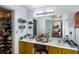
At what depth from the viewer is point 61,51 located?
1909 mm

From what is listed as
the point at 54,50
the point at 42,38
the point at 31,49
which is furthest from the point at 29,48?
the point at 54,50

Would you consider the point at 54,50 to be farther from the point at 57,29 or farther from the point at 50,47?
the point at 57,29

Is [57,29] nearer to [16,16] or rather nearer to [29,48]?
[29,48]

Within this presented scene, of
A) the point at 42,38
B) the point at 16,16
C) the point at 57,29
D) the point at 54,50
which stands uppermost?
the point at 16,16

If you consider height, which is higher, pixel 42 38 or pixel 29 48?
pixel 42 38

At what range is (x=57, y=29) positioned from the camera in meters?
1.90

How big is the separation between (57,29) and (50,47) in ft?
0.77

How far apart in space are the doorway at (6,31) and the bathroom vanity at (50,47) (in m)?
0.15

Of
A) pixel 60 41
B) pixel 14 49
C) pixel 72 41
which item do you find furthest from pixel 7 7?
pixel 72 41

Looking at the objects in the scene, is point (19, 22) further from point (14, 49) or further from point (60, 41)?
point (60, 41)

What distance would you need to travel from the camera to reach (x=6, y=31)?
1937 millimetres
